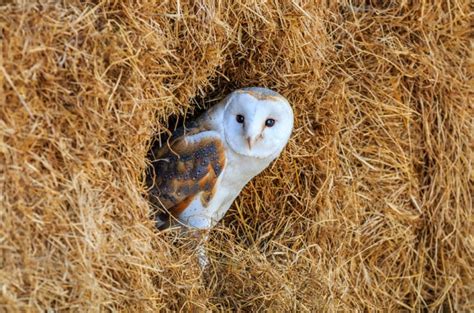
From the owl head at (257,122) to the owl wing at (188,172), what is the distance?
0.07 m

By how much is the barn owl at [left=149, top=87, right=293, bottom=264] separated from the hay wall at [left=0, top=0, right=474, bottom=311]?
96 mm

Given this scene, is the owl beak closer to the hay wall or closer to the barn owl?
the barn owl

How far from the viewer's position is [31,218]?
2.34 meters

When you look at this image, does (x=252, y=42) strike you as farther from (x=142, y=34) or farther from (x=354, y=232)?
(x=354, y=232)

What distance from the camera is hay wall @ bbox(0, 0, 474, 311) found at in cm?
237

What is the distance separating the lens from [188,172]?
2.89m

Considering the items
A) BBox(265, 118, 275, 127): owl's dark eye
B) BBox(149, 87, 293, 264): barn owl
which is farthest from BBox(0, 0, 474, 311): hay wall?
BBox(265, 118, 275, 127): owl's dark eye

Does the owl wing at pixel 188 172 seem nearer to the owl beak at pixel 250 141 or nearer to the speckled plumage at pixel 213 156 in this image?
the speckled plumage at pixel 213 156

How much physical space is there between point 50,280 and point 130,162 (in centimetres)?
44

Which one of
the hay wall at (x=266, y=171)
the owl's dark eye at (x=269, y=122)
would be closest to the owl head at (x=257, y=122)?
the owl's dark eye at (x=269, y=122)

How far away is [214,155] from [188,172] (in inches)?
4.0

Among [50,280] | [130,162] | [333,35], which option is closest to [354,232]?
[333,35]

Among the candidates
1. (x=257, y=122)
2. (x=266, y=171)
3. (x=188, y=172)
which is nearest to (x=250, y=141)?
(x=257, y=122)

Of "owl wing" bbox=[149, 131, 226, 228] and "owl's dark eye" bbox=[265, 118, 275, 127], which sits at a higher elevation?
"owl's dark eye" bbox=[265, 118, 275, 127]
